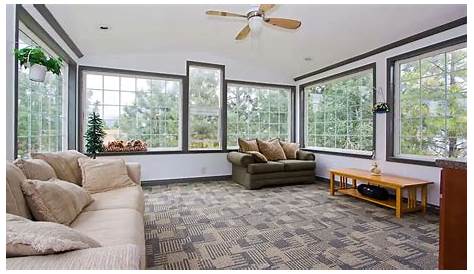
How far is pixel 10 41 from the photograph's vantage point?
214 cm

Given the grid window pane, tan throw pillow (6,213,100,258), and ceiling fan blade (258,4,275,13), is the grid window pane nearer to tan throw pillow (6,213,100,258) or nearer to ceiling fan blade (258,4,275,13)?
ceiling fan blade (258,4,275,13)

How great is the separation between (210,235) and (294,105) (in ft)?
14.6

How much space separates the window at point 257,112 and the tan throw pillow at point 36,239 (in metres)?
4.64

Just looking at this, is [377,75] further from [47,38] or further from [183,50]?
[47,38]

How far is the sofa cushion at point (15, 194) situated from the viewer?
1.29m

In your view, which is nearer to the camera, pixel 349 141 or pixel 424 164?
pixel 424 164

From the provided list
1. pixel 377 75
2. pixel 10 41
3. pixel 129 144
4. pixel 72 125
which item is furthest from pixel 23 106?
pixel 377 75

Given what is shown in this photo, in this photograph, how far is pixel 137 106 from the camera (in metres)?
4.93

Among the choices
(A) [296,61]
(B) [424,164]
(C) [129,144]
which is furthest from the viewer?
(A) [296,61]

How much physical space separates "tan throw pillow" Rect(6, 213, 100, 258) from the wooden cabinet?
1868 mm

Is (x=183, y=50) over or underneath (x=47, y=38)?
over

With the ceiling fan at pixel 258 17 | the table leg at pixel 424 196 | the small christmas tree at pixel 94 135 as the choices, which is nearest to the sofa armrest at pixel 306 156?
the table leg at pixel 424 196

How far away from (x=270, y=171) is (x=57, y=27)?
12.6 ft

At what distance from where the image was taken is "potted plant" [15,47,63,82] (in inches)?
83.5
